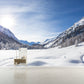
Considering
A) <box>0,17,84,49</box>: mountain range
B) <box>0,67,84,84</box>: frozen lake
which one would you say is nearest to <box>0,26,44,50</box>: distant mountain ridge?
<box>0,17,84,49</box>: mountain range

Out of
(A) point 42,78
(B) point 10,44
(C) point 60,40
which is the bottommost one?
(A) point 42,78

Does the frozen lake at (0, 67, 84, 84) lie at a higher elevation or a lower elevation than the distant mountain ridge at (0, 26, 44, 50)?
lower

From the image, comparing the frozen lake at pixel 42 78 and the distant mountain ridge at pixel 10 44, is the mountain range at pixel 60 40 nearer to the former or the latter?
the distant mountain ridge at pixel 10 44

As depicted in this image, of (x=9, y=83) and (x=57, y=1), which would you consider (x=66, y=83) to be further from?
(x=57, y=1)

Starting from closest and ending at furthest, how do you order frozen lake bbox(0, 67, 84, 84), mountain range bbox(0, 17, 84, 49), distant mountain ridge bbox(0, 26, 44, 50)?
1. frozen lake bbox(0, 67, 84, 84)
2. mountain range bbox(0, 17, 84, 49)
3. distant mountain ridge bbox(0, 26, 44, 50)

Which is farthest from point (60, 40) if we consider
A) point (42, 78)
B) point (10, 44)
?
point (42, 78)

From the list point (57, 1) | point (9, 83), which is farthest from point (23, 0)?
point (9, 83)

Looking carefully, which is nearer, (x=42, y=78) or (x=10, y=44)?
(x=42, y=78)

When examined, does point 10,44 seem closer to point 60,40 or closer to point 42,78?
point 42,78

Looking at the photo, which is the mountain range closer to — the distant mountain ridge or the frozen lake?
the distant mountain ridge

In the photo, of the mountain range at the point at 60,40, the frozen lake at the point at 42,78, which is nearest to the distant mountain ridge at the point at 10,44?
the mountain range at the point at 60,40

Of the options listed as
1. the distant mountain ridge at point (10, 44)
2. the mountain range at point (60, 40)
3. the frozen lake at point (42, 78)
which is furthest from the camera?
the distant mountain ridge at point (10, 44)

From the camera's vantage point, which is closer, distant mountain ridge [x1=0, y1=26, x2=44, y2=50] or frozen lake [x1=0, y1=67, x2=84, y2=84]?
frozen lake [x1=0, y1=67, x2=84, y2=84]

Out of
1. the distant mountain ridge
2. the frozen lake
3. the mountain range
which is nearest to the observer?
the frozen lake
